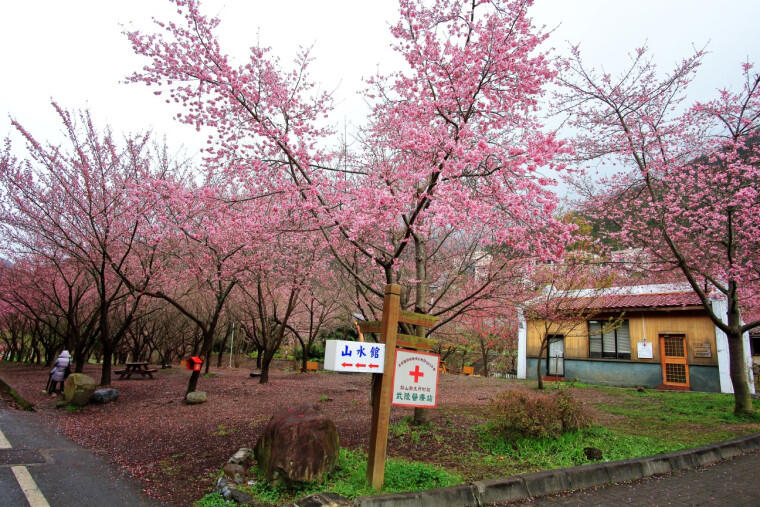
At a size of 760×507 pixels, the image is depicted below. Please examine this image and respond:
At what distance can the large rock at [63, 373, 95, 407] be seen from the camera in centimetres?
1021

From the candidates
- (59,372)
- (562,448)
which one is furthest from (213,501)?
(59,372)

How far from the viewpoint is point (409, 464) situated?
16.2 feet

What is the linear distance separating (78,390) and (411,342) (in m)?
9.52

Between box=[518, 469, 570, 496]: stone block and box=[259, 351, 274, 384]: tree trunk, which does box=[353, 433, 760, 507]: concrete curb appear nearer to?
box=[518, 469, 570, 496]: stone block

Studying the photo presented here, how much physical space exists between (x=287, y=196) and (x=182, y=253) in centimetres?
683

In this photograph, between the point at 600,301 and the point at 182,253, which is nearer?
the point at 182,253

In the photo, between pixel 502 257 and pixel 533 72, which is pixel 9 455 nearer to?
pixel 502 257

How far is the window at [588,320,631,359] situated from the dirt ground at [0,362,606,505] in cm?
491

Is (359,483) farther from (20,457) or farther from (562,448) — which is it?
(20,457)

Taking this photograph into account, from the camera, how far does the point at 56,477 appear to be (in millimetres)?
5168

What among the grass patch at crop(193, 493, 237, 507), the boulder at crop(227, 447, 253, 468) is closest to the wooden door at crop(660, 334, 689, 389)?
the boulder at crop(227, 447, 253, 468)

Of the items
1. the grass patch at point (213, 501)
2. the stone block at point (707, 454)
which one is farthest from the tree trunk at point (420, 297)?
the stone block at point (707, 454)

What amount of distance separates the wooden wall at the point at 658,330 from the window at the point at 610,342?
200 millimetres

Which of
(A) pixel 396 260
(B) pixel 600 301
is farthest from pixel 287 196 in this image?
(B) pixel 600 301
